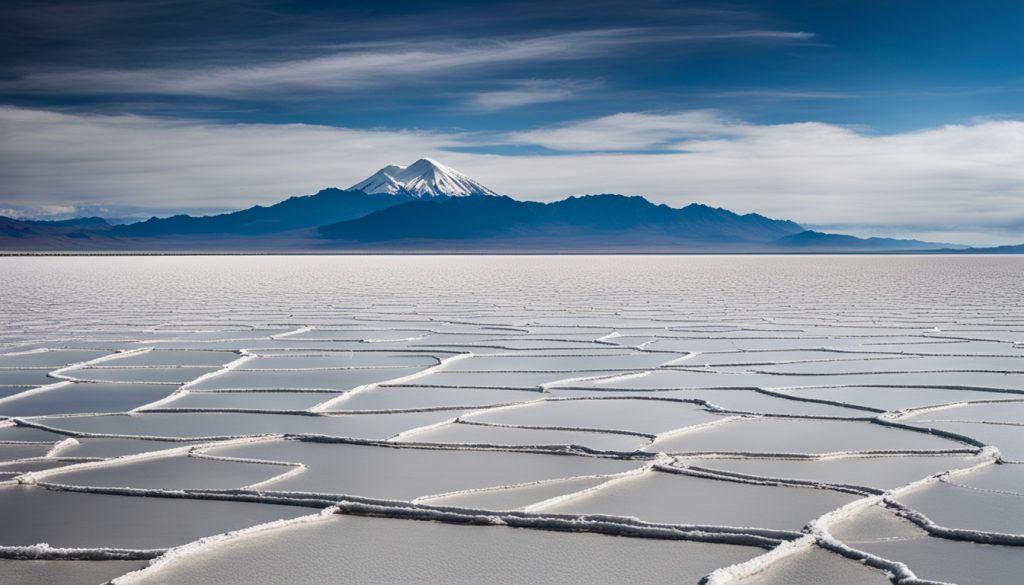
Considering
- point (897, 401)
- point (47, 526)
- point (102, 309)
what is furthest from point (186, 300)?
point (47, 526)

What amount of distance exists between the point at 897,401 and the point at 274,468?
3252mm

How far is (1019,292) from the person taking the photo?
18.8 metres

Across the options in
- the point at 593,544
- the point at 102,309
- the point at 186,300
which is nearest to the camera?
the point at 593,544

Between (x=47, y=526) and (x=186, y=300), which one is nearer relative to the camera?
(x=47, y=526)

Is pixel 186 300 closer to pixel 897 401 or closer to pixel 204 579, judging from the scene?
pixel 897 401

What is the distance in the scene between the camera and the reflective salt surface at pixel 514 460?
9.38ft

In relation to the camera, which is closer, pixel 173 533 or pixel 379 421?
pixel 173 533

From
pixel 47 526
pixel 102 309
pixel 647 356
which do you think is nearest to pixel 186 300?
pixel 102 309

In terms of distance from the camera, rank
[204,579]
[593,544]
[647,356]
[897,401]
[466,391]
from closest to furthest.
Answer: [204,579] < [593,544] < [897,401] < [466,391] < [647,356]

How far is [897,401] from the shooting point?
18.6 ft

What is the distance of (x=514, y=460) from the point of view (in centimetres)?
414

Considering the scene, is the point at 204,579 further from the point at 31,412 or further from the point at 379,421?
the point at 31,412

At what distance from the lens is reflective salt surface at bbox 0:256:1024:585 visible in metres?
2.86

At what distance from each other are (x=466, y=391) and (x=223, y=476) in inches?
91.7
